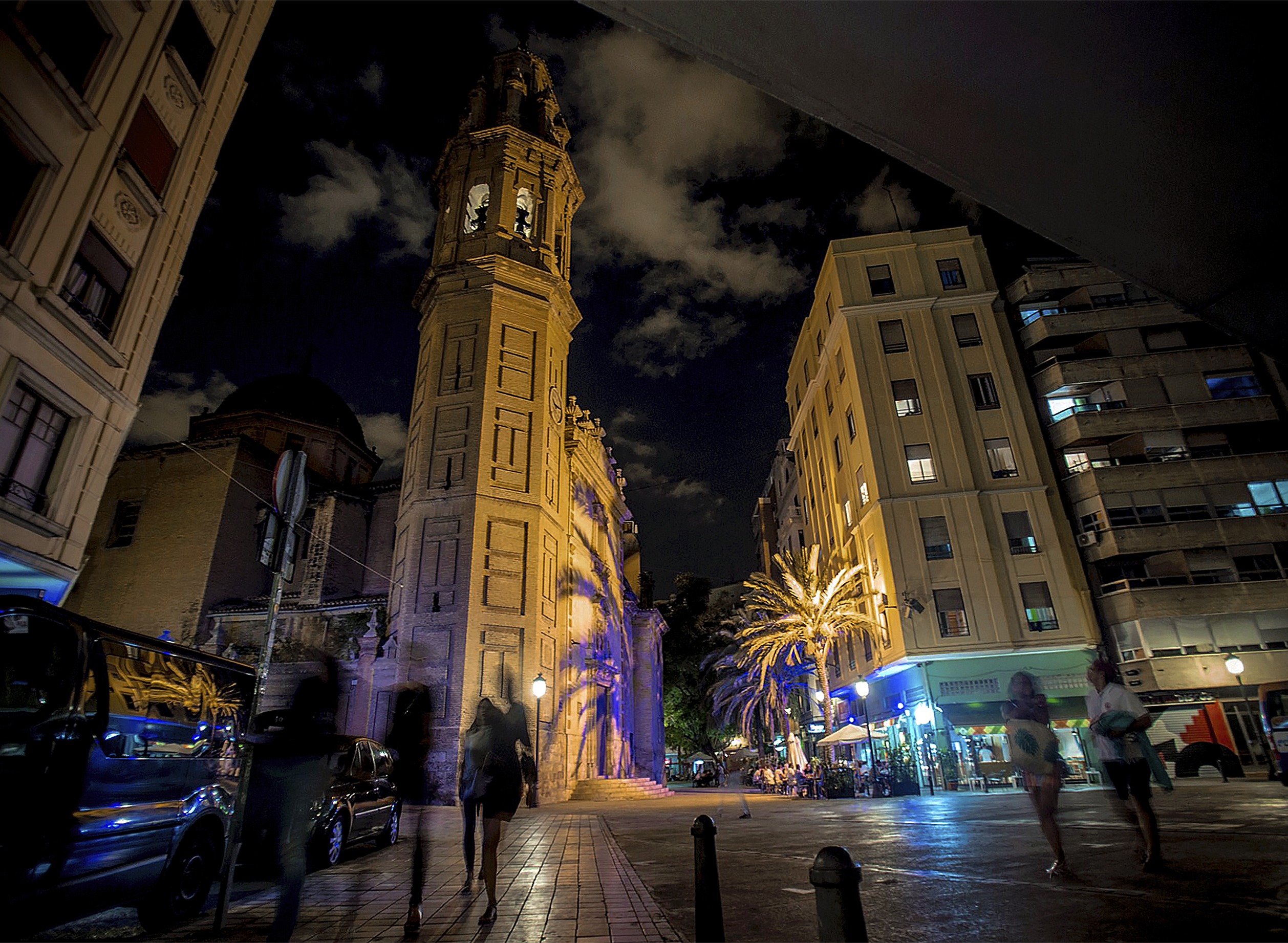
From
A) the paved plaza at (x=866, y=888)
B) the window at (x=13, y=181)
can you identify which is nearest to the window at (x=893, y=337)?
the paved plaza at (x=866, y=888)

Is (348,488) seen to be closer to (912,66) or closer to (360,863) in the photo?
(360,863)

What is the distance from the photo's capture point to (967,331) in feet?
95.8

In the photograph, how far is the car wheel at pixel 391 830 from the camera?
10391 mm

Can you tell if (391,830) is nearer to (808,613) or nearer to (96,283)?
(96,283)

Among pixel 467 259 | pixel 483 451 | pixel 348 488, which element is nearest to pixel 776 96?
pixel 483 451

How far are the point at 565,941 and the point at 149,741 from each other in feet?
12.8

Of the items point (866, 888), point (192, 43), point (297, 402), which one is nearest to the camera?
point (866, 888)

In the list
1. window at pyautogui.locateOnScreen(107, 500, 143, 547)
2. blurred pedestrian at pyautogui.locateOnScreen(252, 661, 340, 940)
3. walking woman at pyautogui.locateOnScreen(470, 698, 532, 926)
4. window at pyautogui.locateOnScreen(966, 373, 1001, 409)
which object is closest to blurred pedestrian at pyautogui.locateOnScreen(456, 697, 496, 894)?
walking woman at pyautogui.locateOnScreen(470, 698, 532, 926)

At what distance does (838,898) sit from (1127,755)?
5159mm

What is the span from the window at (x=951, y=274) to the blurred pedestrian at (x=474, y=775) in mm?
30209

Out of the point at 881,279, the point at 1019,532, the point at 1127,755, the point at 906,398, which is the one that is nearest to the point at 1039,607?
the point at 1019,532

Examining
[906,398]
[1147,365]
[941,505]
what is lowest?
[941,505]

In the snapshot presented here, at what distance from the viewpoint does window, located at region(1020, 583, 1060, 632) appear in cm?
2452

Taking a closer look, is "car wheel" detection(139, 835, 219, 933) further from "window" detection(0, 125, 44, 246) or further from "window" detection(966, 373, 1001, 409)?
"window" detection(966, 373, 1001, 409)
